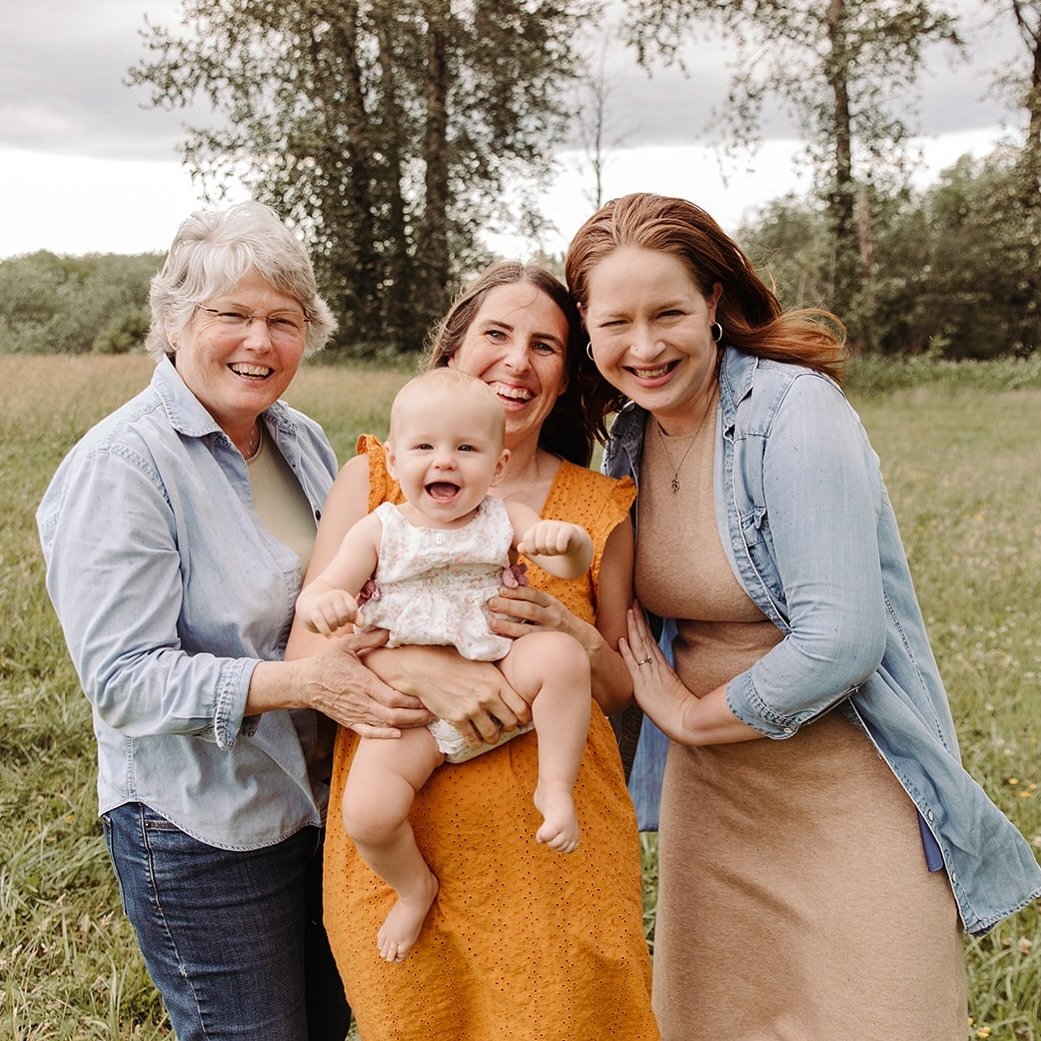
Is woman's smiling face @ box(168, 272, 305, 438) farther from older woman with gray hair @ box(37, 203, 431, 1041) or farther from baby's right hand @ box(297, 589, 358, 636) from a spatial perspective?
baby's right hand @ box(297, 589, 358, 636)

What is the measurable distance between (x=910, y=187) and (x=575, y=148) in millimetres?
6225

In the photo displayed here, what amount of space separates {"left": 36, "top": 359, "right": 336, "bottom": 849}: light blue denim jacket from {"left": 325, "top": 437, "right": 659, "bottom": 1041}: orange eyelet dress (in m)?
0.19

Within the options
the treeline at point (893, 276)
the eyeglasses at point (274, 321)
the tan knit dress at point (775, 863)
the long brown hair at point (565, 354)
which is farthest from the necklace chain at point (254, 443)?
the treeline at point (893, 276)

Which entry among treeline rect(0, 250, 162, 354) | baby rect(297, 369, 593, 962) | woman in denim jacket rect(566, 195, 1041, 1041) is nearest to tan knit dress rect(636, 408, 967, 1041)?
woman in denim jacket rect(566, 195, 1041, 1041)

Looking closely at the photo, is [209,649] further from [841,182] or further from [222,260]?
[841,182]

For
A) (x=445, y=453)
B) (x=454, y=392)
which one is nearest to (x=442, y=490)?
(x=445, y=453)

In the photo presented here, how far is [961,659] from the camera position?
5750 mm

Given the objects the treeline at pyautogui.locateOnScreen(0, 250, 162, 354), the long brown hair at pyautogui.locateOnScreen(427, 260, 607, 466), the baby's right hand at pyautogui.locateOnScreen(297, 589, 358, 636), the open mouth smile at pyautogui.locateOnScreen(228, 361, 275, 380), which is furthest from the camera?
the treeline at pyautogui.locateOnScreen(0, 250, 162, 354)

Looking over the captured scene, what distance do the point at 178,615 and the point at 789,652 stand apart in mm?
1216

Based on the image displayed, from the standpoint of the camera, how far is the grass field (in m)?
3.42

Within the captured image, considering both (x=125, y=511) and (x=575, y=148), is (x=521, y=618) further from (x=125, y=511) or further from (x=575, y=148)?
(x=575, y=148)

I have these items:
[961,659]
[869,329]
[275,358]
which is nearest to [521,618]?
[275,358]

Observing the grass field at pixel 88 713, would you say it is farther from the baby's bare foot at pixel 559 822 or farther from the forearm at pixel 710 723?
the baby's bare foot at pixel 559 822

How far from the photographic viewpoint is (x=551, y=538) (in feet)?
7.01
